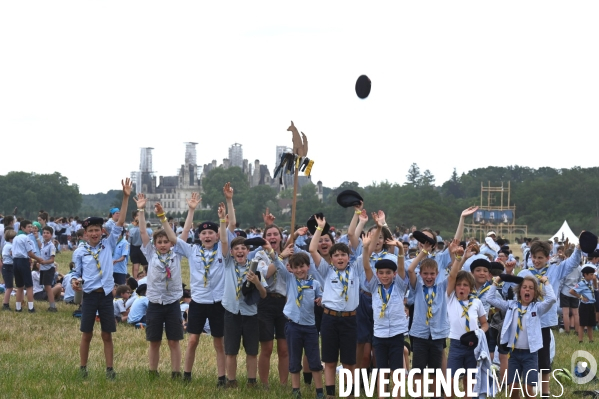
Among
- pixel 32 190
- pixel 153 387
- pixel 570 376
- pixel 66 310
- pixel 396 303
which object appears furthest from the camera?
pixel 32 190

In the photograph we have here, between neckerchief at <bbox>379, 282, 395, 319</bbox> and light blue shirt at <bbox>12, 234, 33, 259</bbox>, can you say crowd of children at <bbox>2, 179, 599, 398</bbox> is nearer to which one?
neckerchief at <bbox>379, 282, 395, 319</bbox>

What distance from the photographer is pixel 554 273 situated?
1170 centimetres

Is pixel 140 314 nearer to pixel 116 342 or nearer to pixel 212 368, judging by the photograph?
pixel 116 342

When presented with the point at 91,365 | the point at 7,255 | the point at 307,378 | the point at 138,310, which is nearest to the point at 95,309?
the point at 91,365

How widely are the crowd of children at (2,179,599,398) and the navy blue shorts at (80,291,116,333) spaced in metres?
0.01

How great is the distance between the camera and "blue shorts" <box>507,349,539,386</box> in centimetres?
934

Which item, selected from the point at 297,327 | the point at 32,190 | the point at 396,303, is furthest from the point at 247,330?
the point at 32,190

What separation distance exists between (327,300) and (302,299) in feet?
1.18

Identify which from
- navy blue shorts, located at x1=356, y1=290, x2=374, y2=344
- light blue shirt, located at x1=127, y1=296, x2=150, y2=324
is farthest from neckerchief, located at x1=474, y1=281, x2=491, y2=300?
light blue shirt, located at x1=127, y1=296, x2=150, y2=324

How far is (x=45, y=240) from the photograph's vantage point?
1912cm

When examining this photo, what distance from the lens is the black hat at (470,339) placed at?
885 cm

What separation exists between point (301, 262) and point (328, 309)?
2.07ft

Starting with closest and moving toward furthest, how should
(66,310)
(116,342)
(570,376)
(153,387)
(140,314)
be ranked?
1. (153,387)
2. (570,376)
3. (116,342)
4. (140,314)
5. (66,310)

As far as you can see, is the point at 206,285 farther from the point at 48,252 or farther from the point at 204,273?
the point at 48,252
